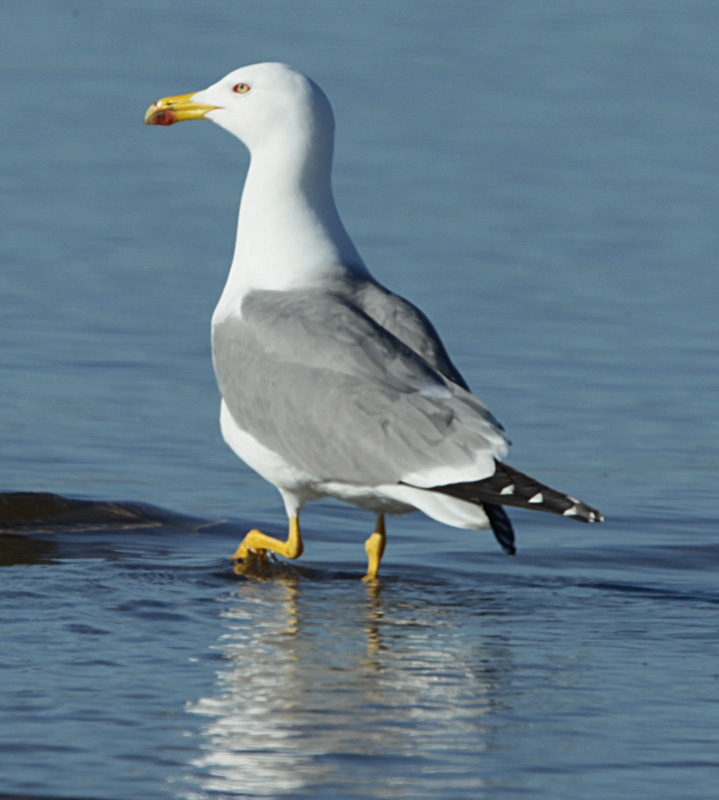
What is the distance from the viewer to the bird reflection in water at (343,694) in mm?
5082

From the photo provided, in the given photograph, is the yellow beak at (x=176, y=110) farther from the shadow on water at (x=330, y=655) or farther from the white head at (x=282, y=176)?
the shadow on water at (x=330, y=655)

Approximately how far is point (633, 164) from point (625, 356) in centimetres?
654

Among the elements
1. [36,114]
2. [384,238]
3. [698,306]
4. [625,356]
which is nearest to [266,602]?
[625,356]

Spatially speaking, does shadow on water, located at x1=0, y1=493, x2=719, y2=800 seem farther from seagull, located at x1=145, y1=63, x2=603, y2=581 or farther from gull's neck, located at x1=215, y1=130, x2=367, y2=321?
gull's neck, located at x1=215, y1=130, x2=367, y2=321

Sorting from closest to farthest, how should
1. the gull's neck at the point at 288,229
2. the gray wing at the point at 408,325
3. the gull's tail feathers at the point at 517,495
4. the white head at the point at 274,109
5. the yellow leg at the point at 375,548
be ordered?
the gull's tail feathers at the point at 517,495
the gray wing at the point at 408,325
the gull's neck at the point at 288,229
the yellow leg at the point at 375,548
the white head at the point at 274,109

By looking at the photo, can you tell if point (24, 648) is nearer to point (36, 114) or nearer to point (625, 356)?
point (625, 356)

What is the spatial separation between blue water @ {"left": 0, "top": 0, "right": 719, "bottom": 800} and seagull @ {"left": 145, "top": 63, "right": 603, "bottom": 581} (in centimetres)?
50

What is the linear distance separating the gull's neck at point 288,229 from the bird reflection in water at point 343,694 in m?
1.26

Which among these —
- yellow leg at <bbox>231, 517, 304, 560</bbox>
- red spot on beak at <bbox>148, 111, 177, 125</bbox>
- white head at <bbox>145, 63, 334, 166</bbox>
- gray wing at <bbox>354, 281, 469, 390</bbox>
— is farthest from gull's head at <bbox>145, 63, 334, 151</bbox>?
yellow leg at <bbox>231, 517, 304, 560</bbox>

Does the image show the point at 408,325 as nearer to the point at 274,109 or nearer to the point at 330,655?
the point at 274,109

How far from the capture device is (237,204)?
1545cm

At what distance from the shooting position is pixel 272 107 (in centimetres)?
774

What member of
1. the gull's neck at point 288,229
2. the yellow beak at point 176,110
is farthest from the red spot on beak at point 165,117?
the gull's neck at point 288,229

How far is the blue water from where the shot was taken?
5.34m
